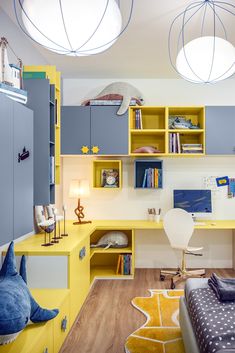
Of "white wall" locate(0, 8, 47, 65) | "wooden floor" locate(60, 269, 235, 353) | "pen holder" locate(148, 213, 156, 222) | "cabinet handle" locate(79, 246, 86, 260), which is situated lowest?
"wooden floor" locate(60, 269, 235, 353)

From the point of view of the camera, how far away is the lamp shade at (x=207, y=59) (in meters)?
Result: 2.50

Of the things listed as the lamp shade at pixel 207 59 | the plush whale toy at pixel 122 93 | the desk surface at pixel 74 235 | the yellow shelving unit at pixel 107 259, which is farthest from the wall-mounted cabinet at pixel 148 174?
the lamp shade at pixel 207 59

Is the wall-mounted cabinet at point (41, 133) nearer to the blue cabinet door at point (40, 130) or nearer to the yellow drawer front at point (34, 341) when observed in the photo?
the blue cabinet door at point (40, 130)

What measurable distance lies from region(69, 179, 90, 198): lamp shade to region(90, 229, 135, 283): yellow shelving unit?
0.70 metres

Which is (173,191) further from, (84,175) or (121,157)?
(84,175)

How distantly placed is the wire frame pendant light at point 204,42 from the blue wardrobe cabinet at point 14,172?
4.45ft

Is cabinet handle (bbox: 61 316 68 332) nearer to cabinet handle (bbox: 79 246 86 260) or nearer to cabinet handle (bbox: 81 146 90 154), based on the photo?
cabinet handle (bbox: 79 246 86 260)

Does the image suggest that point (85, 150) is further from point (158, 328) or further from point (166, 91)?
point (158, 328)

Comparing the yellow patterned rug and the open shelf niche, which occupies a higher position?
the open shelf niche

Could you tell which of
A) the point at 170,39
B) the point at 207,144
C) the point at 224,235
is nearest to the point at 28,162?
the point at 170,39

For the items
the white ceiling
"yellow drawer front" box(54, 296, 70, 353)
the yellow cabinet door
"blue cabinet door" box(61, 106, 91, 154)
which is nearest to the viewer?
"yellow drawer front" box(54, 296, 70, 353)

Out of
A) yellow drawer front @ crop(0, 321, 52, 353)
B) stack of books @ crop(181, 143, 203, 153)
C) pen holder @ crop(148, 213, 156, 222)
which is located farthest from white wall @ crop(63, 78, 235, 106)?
yellow drawer front @ crop(0, 321, 52, 353)

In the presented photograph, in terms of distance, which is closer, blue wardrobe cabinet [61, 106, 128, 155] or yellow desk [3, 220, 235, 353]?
yellow desk [3, 220, 235, 353]

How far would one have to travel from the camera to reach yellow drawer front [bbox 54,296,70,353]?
226cm
